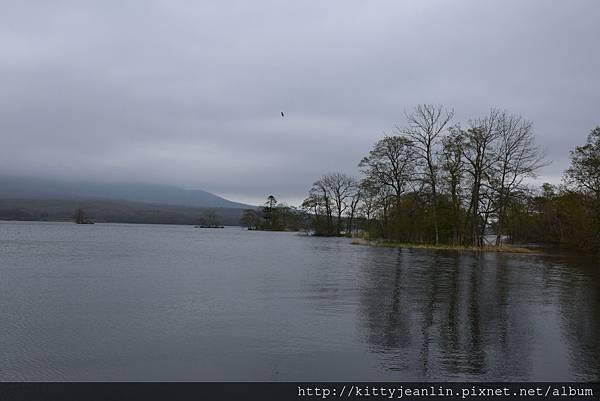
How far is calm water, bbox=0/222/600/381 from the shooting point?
7621 mm

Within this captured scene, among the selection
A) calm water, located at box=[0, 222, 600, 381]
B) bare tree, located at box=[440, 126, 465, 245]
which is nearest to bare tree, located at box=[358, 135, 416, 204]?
bare tree, located at box=[440, 126, 465, 245]

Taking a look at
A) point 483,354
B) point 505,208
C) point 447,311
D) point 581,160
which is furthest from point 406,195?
point 483,354

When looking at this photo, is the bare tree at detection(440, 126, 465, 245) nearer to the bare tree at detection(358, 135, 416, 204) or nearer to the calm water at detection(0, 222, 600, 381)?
the bare tree at detection(358, 135, 416, 204)

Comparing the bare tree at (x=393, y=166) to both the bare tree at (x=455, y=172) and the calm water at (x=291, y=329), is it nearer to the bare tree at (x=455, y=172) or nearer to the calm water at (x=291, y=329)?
the bare tree at (x=455, y=172)

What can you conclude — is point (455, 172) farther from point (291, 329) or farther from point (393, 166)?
point (291, 329)

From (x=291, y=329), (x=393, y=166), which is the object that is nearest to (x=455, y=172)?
(x=393, y=166)

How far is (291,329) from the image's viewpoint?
34.3 ft

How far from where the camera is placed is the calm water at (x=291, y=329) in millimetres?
7621

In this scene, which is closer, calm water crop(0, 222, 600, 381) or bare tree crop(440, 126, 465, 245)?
calm water crop(0, 222, 600, 381)

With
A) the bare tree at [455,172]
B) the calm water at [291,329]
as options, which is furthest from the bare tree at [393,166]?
the calm water at [291,329]

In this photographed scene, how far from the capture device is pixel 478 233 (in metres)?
51.8

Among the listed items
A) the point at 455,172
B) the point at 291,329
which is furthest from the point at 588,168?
the point at 291,329

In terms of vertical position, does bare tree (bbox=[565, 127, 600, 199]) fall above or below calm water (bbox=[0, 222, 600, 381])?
above

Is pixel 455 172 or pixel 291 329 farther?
pixel 455 172
